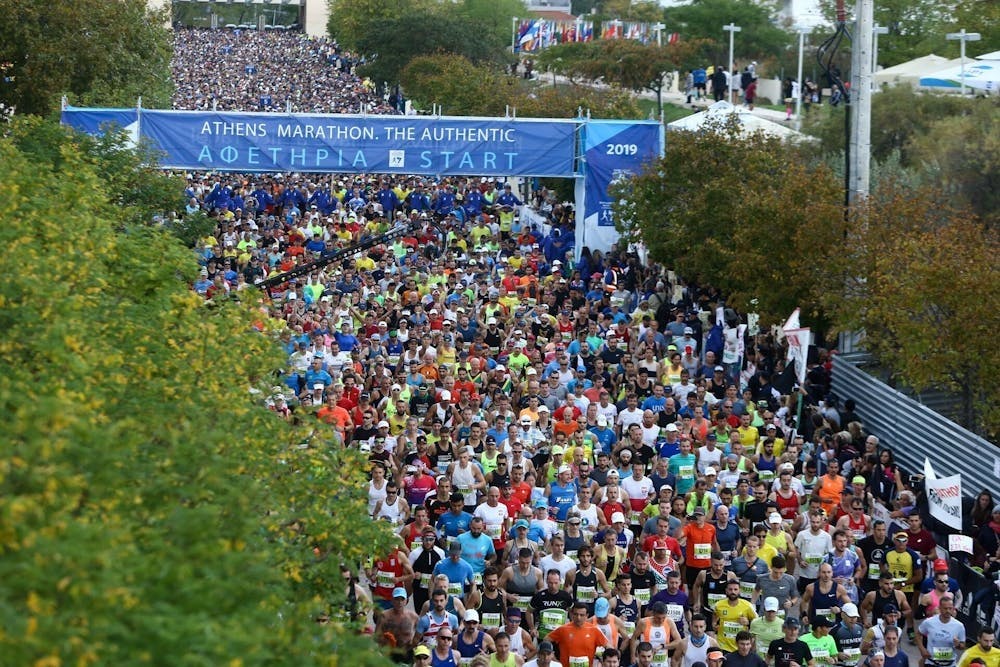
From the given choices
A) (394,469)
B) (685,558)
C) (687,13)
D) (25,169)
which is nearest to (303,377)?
(394,469)

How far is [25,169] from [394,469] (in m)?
4.70

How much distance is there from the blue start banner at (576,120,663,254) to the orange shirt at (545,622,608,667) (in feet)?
66.4

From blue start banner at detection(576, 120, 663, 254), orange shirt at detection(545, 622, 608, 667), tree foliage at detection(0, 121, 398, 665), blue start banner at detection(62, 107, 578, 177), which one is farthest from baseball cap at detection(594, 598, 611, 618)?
blue start banner at detection(62, 107, 578, 177)

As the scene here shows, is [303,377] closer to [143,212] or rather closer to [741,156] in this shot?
[143,212]

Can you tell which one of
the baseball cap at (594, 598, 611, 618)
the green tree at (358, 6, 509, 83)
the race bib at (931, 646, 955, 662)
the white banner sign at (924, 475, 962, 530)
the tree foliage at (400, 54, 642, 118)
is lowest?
the race bib at (931, 646, 955, 662)

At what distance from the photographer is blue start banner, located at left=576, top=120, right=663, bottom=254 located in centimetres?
3344

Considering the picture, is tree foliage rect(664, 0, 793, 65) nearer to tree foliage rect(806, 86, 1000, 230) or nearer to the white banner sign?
tree foliage rect(806, 86, 1000, 230)

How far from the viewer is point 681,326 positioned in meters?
25.1

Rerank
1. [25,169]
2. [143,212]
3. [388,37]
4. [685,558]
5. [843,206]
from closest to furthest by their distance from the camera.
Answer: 1. [685,558]
2. [25,169]
3. [843,206]
4. [143,212]
5. [388,37]

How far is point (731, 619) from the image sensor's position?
1417 centimetres

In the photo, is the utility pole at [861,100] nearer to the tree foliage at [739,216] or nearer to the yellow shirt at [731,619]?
the tree foliage at [739,216]

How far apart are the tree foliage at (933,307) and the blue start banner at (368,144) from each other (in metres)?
12.1

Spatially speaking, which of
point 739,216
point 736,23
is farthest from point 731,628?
point 736,23

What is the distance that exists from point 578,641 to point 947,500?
4618mm
